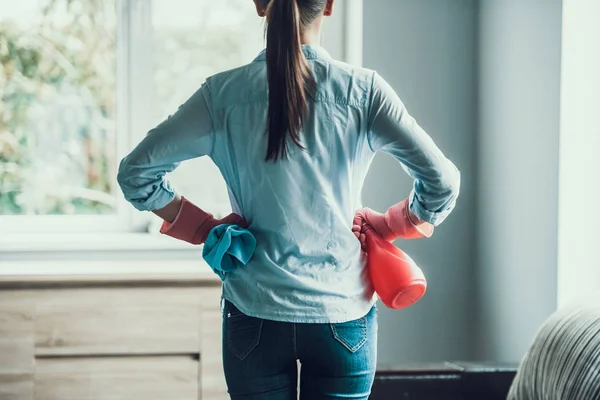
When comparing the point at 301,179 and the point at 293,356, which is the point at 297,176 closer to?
the point at 301,179

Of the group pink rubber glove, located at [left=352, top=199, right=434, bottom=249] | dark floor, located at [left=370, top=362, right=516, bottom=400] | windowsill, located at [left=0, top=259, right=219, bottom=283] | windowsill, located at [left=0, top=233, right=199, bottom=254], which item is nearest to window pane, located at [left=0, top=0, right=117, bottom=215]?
windowsill, located at [left=0, top=233, right=199, bottom=254]

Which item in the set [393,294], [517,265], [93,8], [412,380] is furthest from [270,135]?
[93,8]

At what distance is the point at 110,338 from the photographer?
6.76ft

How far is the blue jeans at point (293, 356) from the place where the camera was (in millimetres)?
1048

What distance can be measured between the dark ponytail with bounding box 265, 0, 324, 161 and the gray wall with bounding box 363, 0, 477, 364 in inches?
52.8

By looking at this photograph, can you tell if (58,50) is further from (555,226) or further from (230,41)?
(555,226)

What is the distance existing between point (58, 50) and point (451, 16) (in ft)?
4.27

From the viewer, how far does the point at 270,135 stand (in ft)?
3.32

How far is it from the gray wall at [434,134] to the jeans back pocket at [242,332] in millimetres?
1342

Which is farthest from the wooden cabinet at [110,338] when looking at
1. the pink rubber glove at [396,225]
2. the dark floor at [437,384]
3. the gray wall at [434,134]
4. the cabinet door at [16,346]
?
the pink rubber glove at [396,225]

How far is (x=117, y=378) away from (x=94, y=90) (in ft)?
3.30

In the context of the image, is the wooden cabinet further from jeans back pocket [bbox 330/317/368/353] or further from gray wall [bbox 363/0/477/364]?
jeans back pocket [bbox 330/317/368/353]

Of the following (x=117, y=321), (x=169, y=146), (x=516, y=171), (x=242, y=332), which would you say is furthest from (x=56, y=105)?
(x=242, y=332)

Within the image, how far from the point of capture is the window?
98.3 inches
